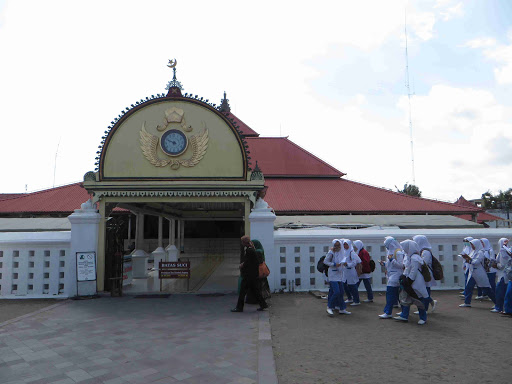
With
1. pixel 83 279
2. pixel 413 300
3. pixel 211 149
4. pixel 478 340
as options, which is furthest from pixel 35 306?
pixel 478 340

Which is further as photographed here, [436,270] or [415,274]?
[436,270]

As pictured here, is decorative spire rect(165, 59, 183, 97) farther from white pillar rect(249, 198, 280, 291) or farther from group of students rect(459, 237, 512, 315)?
group of students rect(459, 237, 512, 315)

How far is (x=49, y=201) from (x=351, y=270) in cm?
1704

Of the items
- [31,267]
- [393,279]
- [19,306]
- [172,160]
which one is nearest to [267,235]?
[172,160]

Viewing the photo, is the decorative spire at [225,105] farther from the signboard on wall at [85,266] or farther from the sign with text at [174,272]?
the signboard on wall at [85,266]

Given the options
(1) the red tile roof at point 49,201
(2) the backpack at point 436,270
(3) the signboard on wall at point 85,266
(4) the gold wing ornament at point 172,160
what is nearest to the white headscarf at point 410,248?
(2) the backpack at point 436,270

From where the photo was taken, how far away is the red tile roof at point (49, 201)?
60.0ft

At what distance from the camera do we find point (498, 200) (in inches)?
2345

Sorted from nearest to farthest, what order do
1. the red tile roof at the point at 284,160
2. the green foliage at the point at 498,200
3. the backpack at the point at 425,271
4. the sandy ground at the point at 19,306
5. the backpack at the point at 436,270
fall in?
the backpack at the point at 425,271 → the backpack at the point at 436,270 → the sandy ground at the point at 19,306 → the red tile roof at the point at 284,160 → the green foliage at the point at 498,200

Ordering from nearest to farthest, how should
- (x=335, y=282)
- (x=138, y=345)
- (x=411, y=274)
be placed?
(x=138, y=345) < (x=411, y=274) < (x=335, y=282)

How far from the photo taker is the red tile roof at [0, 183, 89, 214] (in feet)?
60.0

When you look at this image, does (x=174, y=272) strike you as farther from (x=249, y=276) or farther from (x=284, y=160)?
(x=284, y=160)

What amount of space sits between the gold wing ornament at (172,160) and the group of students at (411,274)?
5.01 m

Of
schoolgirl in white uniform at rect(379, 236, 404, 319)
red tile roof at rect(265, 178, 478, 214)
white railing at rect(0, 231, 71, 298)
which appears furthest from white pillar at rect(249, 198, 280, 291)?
red tile roof at rect(265, 178, 478, 214)
